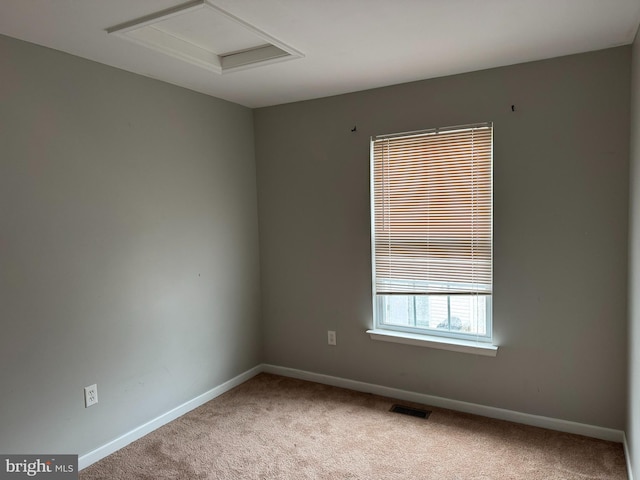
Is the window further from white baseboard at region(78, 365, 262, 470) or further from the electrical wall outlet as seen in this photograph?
the electrical wall outlet

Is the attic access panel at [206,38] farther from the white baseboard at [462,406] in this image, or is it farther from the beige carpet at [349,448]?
the white baseboard at [462,406]

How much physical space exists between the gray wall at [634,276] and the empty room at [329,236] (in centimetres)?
4

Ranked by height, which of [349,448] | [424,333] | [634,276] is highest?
[634,276]

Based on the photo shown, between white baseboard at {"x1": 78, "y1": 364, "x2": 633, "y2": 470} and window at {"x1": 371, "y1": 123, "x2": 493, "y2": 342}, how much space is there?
0.46m

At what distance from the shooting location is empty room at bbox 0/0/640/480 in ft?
7.41

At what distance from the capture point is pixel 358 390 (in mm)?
3516

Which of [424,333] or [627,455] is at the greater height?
[424,333]

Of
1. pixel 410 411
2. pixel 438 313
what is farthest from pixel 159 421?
pixel 438 313

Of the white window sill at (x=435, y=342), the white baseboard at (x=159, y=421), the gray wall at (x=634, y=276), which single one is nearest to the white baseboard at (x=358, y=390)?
the white baseboard at (x=159, y=421)

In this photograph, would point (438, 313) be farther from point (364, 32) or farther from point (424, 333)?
point (364, 32)

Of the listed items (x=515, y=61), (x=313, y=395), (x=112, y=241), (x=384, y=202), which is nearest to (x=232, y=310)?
(x=313, y=395)

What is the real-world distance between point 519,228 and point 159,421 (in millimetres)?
2632

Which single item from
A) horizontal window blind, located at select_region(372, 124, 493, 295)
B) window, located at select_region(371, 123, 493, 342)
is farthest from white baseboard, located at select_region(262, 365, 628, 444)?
horizontal window blind, located at select_region(372, 124, 493, 295)

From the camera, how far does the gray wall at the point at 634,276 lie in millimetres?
2105
